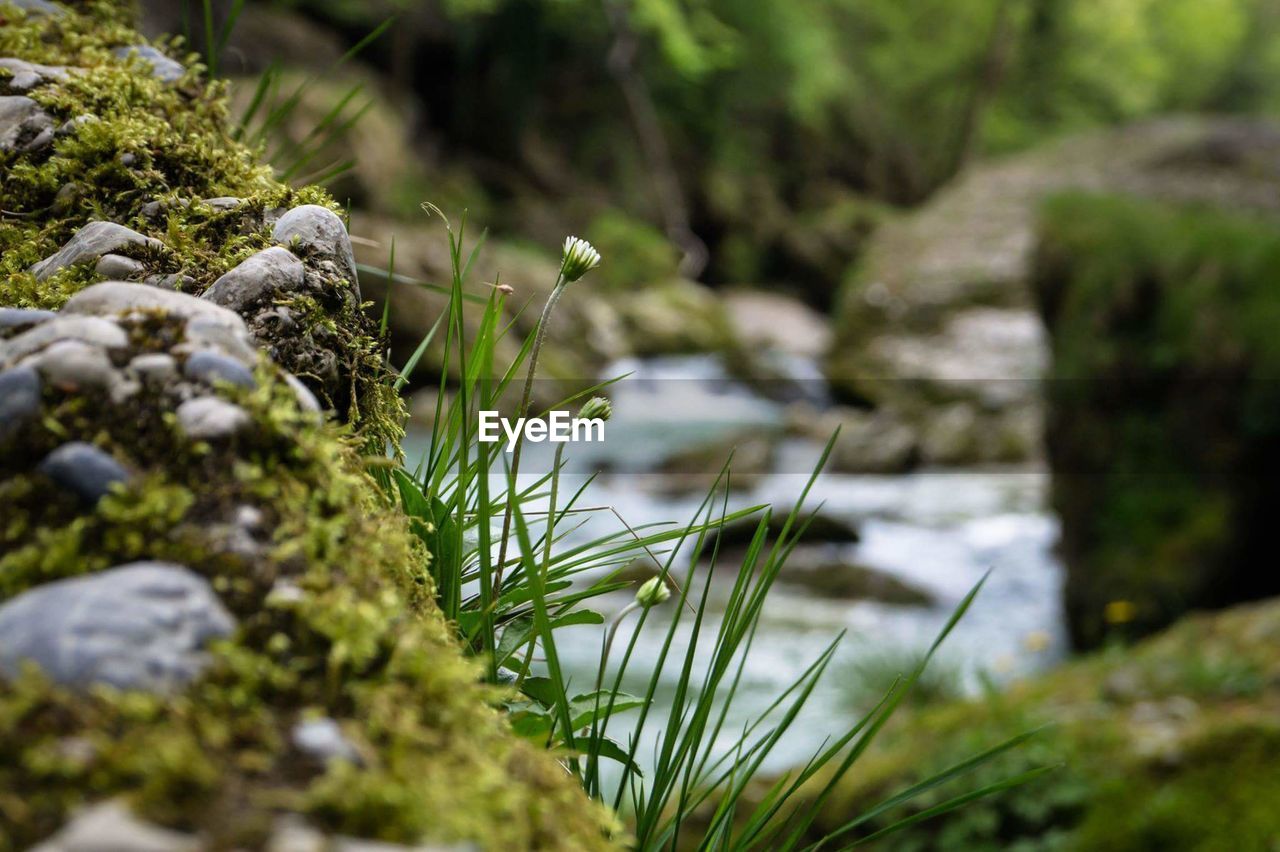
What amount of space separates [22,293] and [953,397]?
385 inches

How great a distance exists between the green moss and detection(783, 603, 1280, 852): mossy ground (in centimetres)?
123

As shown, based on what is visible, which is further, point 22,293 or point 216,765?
point 22,293

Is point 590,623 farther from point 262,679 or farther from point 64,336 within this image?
point 64,336

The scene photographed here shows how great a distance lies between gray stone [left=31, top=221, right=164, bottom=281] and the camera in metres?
0.95

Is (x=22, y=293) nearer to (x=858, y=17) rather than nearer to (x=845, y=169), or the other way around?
(x=845, y=169)

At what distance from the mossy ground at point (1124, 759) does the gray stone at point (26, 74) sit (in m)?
2.07

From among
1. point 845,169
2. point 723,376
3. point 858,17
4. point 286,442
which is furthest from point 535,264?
point 858,17

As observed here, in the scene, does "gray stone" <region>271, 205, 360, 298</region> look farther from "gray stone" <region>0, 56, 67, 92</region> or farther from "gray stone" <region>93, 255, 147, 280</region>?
"gray stone" <region>0, 56, 67, 92</region>

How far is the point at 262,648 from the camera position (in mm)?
560

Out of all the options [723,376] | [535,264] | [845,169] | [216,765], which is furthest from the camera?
[845,169]

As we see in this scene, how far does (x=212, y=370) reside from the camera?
67 cm

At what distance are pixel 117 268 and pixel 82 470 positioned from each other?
395mm

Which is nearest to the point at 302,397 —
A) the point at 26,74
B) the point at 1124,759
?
the point at 26,74

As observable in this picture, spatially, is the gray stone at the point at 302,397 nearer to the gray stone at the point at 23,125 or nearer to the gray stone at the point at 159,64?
the gray stone at the point at 23,125
